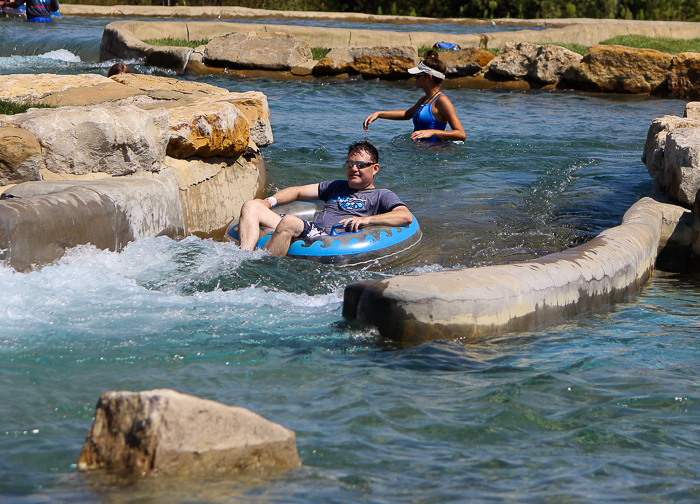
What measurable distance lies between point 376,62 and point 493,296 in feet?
41.5

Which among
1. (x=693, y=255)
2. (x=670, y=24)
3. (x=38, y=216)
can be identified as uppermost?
(x=670, y=24)

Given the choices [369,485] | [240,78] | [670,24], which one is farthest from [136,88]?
[670,24]

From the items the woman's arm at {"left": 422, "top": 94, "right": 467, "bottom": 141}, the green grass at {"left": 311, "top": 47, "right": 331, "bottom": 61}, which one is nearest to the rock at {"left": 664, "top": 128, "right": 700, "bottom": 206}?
the woman's arm at {"left": 422, "top": 94, "right": 467, "bottom": 141}

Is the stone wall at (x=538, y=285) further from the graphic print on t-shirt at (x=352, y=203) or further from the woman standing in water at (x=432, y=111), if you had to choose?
the woman standing in water at (x=432, y=111)

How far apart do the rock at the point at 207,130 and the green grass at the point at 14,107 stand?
110cm

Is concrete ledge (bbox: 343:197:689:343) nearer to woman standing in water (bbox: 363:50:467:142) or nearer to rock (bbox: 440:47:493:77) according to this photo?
woman standing in water (bbox: 363:50:467:142)

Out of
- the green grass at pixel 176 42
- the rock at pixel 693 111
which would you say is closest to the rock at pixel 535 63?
the green grass at pixel 176 42

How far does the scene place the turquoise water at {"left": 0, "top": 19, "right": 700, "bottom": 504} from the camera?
261 cm

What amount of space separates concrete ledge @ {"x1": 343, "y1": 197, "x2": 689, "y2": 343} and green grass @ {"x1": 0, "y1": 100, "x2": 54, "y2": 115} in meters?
3.26

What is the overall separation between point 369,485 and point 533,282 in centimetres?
233

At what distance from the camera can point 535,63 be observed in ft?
51.8

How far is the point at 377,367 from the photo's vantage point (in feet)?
12.3

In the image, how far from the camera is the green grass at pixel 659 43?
17.6 meters

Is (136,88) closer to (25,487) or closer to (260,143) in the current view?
(260,143)
